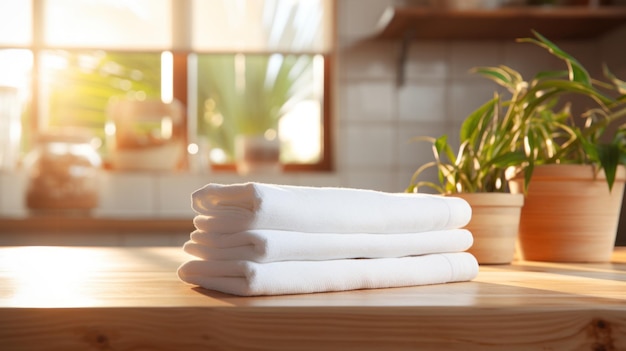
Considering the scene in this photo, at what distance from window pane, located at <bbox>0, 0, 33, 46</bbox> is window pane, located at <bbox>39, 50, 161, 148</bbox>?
10 centimetres

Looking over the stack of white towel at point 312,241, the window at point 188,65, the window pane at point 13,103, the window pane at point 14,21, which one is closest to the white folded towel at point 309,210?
the stack of white towel at point 312,241

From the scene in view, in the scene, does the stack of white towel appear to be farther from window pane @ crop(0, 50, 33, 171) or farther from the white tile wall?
window pane @ crop(0, 50, 33, 171)

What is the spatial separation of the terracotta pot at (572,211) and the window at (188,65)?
199 centimetres

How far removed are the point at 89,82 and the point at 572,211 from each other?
91.1 inches

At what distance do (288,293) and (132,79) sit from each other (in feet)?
8.29

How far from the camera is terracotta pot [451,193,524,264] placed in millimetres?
1038

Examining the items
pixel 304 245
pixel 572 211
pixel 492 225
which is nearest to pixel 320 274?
pixel 304 245

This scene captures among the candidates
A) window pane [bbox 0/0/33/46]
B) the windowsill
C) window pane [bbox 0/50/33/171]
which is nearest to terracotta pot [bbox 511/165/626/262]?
the windowsill

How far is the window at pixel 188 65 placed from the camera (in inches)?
118

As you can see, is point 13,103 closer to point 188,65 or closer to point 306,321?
point 188,65

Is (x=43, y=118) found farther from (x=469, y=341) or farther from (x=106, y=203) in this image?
(x=469, y=341)

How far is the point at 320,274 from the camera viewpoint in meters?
0.69

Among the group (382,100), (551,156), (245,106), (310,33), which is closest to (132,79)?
(245,106)

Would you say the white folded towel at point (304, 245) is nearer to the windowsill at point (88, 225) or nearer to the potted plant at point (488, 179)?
the potted plant at point (488, 179)
